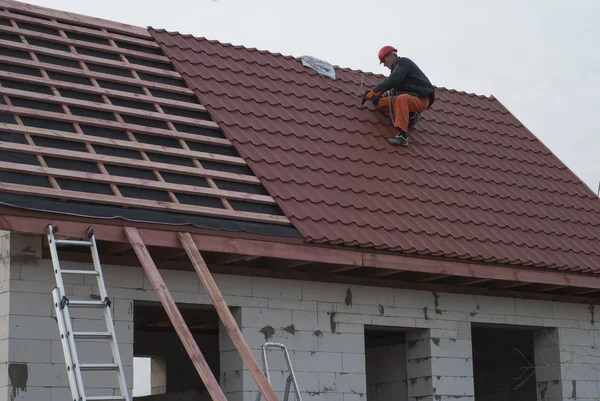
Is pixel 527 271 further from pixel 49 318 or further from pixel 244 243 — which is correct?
pixel 49 318

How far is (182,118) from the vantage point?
10445mm

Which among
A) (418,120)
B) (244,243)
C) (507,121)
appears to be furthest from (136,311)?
(507,121)

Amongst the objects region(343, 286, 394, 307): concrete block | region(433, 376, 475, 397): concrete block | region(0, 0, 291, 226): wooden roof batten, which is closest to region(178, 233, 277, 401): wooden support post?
region(0, 0, 291, 226): wooden roof batten

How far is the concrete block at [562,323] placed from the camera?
11.8 metres

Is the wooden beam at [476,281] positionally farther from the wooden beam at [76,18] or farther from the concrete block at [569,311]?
the wooden beam at [76,18]

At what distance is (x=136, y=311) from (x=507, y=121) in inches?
257

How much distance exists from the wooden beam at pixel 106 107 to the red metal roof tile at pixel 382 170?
1.28 ft

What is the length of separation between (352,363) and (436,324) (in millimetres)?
1178

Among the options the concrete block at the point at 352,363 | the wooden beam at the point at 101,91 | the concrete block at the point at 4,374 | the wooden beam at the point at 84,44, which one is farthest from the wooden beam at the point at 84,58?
the concrete block at the point at 352,363

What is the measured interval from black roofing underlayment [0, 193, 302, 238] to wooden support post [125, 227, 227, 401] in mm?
196

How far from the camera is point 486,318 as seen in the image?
11258mm

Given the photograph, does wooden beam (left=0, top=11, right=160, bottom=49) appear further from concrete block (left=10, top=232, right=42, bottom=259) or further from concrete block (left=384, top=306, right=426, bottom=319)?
concrete block (left=384, top=306, right=426, bottom=319)

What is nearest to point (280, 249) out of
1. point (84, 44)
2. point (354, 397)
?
point (354, 397)

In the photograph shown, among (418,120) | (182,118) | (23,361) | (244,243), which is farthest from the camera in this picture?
(418,120)
